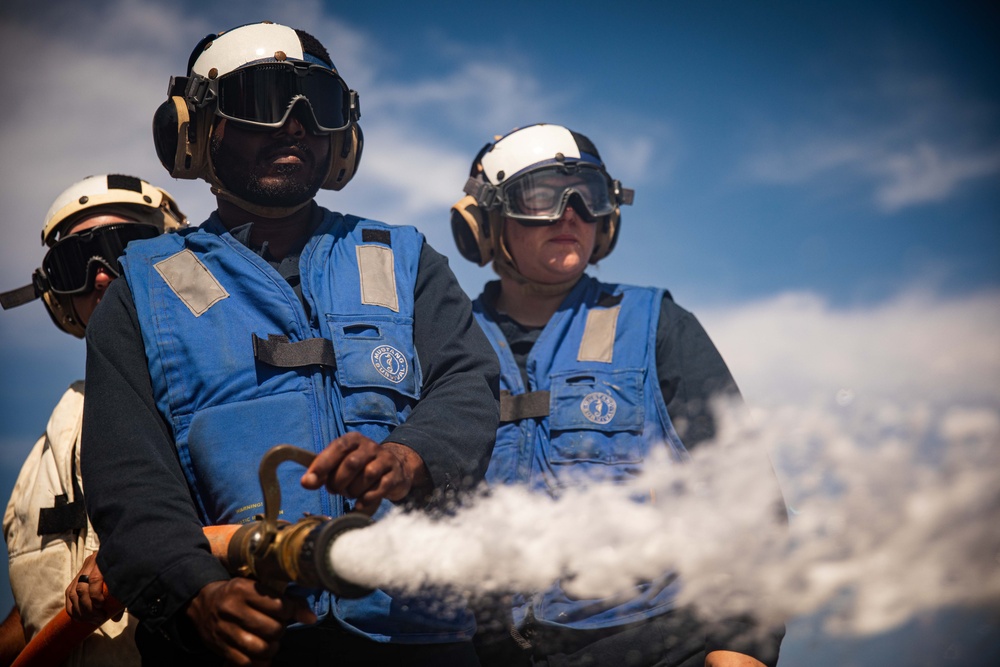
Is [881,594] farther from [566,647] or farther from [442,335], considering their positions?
[566,647]

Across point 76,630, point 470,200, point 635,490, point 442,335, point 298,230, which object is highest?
point 470,200

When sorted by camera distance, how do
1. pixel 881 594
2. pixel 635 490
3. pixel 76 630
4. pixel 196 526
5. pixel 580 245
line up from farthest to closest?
pixel 580 245 → pixel 635 490 → pixel 76 630 → pixel 196 526 → pixel 881 594

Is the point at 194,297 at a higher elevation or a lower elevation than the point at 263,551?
higher

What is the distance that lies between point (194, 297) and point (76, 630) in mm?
1478

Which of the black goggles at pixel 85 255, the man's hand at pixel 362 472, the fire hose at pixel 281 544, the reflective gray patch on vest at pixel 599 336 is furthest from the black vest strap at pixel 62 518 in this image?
the reflective gray patch on vest at pixel 599 336

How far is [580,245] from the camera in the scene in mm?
5195

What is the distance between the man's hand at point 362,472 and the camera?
2408 millimetres

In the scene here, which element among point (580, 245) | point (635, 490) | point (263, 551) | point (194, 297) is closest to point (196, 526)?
point (263, 551)

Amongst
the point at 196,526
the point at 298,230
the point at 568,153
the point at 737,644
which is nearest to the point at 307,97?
the point at 298,230

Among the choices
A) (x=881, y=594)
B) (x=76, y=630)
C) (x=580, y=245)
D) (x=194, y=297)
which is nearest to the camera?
(x=881, y=594)

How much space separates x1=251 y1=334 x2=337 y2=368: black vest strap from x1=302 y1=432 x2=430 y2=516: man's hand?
1.86 ft

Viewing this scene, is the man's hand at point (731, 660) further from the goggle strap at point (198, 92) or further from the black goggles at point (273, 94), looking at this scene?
the goggle strap at point (198, 92)

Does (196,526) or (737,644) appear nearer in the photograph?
(196,526)

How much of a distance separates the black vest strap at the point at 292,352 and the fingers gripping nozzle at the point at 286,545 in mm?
646
